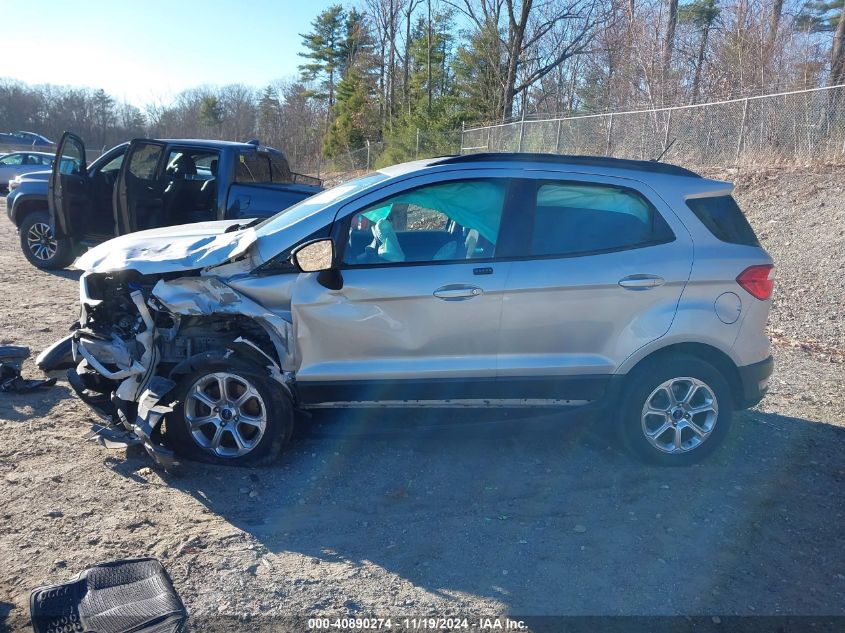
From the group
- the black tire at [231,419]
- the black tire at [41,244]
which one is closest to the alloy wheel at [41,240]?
the black tire at [41,244]

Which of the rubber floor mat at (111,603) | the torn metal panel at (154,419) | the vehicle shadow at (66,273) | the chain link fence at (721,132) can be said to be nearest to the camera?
the rubber floor mat at (111,603)

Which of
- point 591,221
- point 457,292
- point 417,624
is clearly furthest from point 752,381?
point 417,624

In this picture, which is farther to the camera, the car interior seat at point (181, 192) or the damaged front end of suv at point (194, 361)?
the car interior seat at point (181, 192)

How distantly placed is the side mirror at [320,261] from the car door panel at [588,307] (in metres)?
1.06

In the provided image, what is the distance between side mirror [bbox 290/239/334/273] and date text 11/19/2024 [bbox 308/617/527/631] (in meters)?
2.09

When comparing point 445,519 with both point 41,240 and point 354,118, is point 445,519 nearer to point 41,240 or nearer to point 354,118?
point 41,240

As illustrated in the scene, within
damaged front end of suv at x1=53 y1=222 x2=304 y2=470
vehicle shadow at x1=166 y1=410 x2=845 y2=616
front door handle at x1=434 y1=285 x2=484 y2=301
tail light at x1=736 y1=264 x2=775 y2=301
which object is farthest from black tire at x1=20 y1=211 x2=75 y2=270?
tail light at x1=736 y1=264 x2=775 y2=301

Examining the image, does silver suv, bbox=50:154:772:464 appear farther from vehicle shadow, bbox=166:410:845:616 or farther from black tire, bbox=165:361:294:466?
vehicle shadow, bbox=166:410:845:616

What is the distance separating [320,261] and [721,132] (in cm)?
1430

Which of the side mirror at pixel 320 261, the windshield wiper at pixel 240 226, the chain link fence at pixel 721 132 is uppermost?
the chain link fence at pixel 721 132

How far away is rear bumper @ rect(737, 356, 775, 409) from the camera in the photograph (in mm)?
4566

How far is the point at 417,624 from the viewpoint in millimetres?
3072

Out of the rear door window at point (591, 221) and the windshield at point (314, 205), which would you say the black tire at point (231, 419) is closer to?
the windshield at point (314, 205)

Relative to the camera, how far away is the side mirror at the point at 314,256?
438cm
